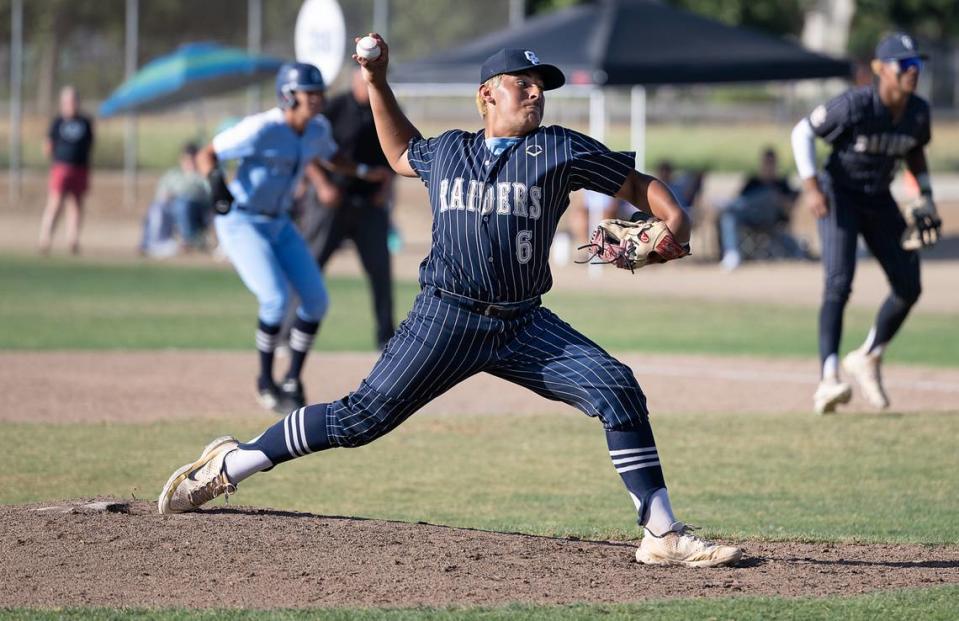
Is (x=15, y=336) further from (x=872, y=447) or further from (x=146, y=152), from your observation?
(x=146, y=152)

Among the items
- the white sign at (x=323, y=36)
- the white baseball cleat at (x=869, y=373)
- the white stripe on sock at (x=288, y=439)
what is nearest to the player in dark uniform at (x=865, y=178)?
the white baseball cleat at (x=869, y=373)

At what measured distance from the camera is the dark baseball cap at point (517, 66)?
5.66m

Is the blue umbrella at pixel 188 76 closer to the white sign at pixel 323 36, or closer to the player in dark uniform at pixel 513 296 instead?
the white sign at pixel 323 36

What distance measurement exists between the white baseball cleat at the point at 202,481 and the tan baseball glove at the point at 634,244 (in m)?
1.73

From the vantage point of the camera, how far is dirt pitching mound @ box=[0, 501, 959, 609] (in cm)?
530

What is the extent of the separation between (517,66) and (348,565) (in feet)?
6.52

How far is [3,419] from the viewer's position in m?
10.0

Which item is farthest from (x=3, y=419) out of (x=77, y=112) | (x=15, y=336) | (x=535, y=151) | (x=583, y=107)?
(x=583, y=107)

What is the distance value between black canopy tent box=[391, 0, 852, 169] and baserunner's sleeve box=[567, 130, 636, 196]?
16.3 meters

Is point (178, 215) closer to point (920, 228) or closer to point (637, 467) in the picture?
point (920, 228)

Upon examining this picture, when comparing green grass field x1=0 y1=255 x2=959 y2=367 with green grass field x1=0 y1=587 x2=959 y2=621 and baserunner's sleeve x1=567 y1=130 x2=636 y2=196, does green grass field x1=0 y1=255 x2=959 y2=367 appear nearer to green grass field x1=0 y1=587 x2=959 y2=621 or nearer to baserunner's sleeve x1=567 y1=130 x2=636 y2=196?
baserunner's sleeve x1=567 y1=130 x2=636 y2=196

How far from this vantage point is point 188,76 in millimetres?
26766

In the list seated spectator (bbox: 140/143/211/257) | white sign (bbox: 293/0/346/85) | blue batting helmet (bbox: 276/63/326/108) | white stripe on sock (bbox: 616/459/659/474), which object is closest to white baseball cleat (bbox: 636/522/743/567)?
white stripe on sock (bbox: 616/459/659/474)

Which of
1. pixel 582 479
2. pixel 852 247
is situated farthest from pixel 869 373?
pixel 582 479
